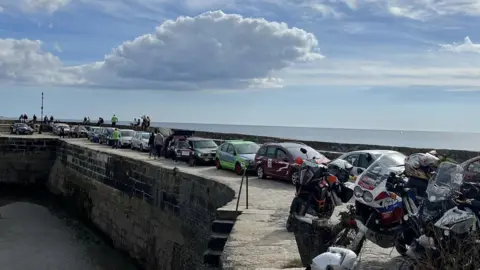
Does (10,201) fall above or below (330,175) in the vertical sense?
below

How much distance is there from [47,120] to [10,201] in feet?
108

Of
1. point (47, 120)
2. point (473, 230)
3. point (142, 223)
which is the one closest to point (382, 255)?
point (473, 230)

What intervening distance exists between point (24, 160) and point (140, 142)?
9.33m

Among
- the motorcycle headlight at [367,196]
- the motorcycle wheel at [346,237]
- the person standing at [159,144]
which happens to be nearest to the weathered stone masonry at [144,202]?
the person standing at [159,144]

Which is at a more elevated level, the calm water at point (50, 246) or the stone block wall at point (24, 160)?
the stone block wall at point (24, 160)

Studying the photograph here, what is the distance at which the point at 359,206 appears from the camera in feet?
24.9

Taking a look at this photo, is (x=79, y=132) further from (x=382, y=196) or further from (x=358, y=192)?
(x=382, y=196)

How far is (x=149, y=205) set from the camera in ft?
61.9

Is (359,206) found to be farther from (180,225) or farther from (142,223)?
(142,223)

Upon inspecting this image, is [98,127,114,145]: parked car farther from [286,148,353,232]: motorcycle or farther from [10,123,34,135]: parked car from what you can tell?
[286,148,353,232]: motorcycle

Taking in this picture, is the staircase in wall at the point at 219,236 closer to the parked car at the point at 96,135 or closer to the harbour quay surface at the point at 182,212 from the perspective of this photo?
the harbour quay surface at the point at 182,212

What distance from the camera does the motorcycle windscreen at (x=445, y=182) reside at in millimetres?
5879

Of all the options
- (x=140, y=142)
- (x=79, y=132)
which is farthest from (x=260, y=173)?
(x=79, y=132)

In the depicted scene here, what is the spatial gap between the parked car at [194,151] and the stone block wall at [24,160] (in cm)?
1399
